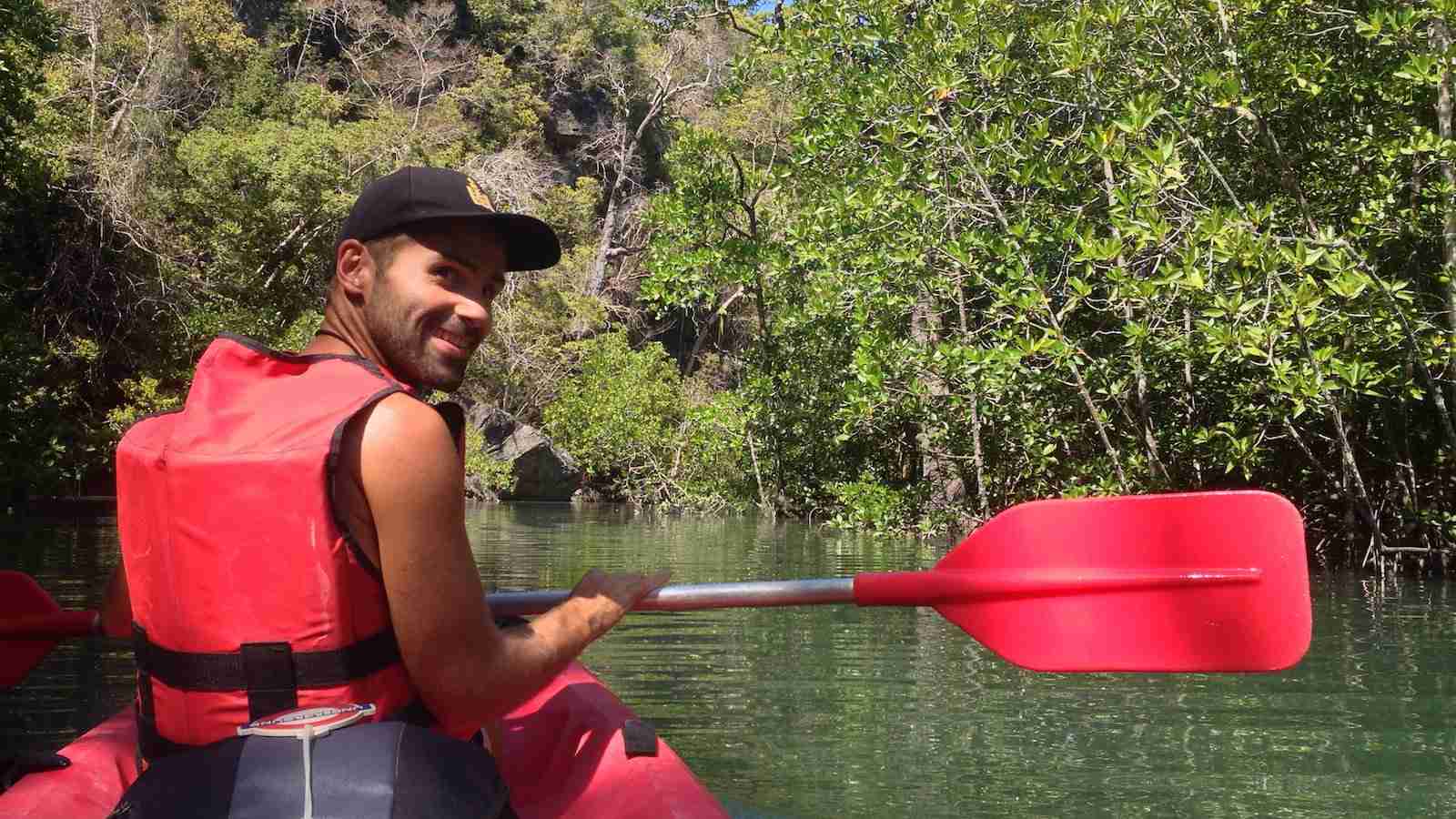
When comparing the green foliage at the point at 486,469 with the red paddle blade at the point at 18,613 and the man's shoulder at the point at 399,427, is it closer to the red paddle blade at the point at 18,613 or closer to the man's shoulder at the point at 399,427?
the red paddle blade at the point at 18,613

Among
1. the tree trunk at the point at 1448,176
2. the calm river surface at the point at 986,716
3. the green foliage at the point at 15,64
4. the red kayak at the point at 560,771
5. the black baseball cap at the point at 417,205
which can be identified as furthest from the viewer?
the green foliage at the point at 15,64

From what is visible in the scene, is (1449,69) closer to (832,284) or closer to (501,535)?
(832,284)

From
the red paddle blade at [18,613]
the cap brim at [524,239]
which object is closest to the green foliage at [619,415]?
the red paddle blade at [18,613]

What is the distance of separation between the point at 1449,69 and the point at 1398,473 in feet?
8.17

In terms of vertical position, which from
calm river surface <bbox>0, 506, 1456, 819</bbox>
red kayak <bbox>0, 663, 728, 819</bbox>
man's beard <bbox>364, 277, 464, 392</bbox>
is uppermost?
man's beard <bbox>364, 277, 464, 392</bbox>

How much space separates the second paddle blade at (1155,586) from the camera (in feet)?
8.47

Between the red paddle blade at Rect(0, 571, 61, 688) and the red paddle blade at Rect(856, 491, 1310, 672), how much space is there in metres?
1.77

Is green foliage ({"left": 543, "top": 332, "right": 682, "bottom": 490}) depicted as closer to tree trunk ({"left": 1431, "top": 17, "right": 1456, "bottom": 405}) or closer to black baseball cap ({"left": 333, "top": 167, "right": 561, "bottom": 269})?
tree trunk ({"left": 1431, "top": 17, "right": 1456, "bottom": 405})

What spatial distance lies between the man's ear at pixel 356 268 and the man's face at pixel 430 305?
0.01 metres

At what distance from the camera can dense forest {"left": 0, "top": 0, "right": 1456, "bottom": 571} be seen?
6.86 meters

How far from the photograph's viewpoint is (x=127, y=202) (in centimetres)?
1698

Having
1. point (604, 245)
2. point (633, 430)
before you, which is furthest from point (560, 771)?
point (604, 245)

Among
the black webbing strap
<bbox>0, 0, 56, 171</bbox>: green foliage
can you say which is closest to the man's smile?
the black webbing strap

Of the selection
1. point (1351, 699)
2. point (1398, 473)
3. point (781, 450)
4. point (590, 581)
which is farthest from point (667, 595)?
point (781, 450)
